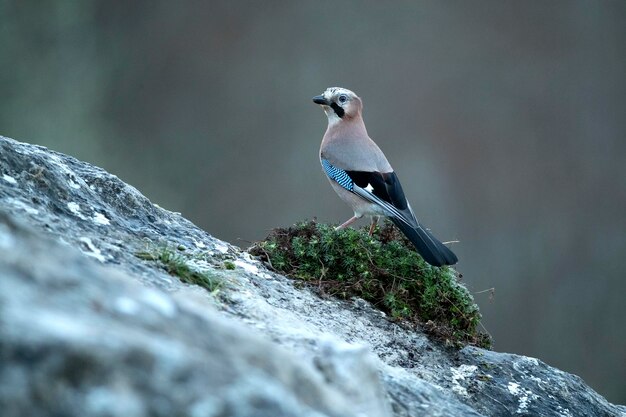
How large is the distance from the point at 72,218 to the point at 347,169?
2654 mm

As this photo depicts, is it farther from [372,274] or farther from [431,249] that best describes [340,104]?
[372,274]

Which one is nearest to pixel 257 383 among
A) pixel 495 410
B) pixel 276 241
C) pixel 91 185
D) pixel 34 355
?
pixel 34 355

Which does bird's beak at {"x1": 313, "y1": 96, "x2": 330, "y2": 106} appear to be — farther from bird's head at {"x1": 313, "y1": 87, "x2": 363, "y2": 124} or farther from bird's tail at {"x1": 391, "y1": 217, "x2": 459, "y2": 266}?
bird's tail at {"x1": 391, "y1": 217, "x2": 459, "y2": 266}

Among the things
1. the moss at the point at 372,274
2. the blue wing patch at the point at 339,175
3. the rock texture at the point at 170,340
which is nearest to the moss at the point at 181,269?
the rock texture at the point at 170,340

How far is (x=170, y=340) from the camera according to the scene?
1393 millimetres

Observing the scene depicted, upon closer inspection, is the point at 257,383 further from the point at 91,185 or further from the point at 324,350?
the point at 91,185

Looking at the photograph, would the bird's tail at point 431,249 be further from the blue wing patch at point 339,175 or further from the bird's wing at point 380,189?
the blue wing patch at point 339,175

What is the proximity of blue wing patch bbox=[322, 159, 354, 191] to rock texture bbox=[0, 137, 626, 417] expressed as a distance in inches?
69.7

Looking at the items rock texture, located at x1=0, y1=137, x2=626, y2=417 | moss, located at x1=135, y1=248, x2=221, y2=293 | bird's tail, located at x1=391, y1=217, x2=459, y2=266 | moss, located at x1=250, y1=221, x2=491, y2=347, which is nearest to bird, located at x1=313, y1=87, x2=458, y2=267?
bird's tail, located at x1=391, y1=217, x2=459, y2=266

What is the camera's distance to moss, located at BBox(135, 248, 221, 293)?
8.89 ft

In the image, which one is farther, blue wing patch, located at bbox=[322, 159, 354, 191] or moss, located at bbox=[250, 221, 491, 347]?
blue wing patch, located at bbox=[322, 159, 354, 191]

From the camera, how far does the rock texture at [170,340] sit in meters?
1.26

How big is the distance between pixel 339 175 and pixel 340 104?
69 centimetres

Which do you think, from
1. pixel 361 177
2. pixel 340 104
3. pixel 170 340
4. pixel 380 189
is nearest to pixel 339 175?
pixel 361 177
